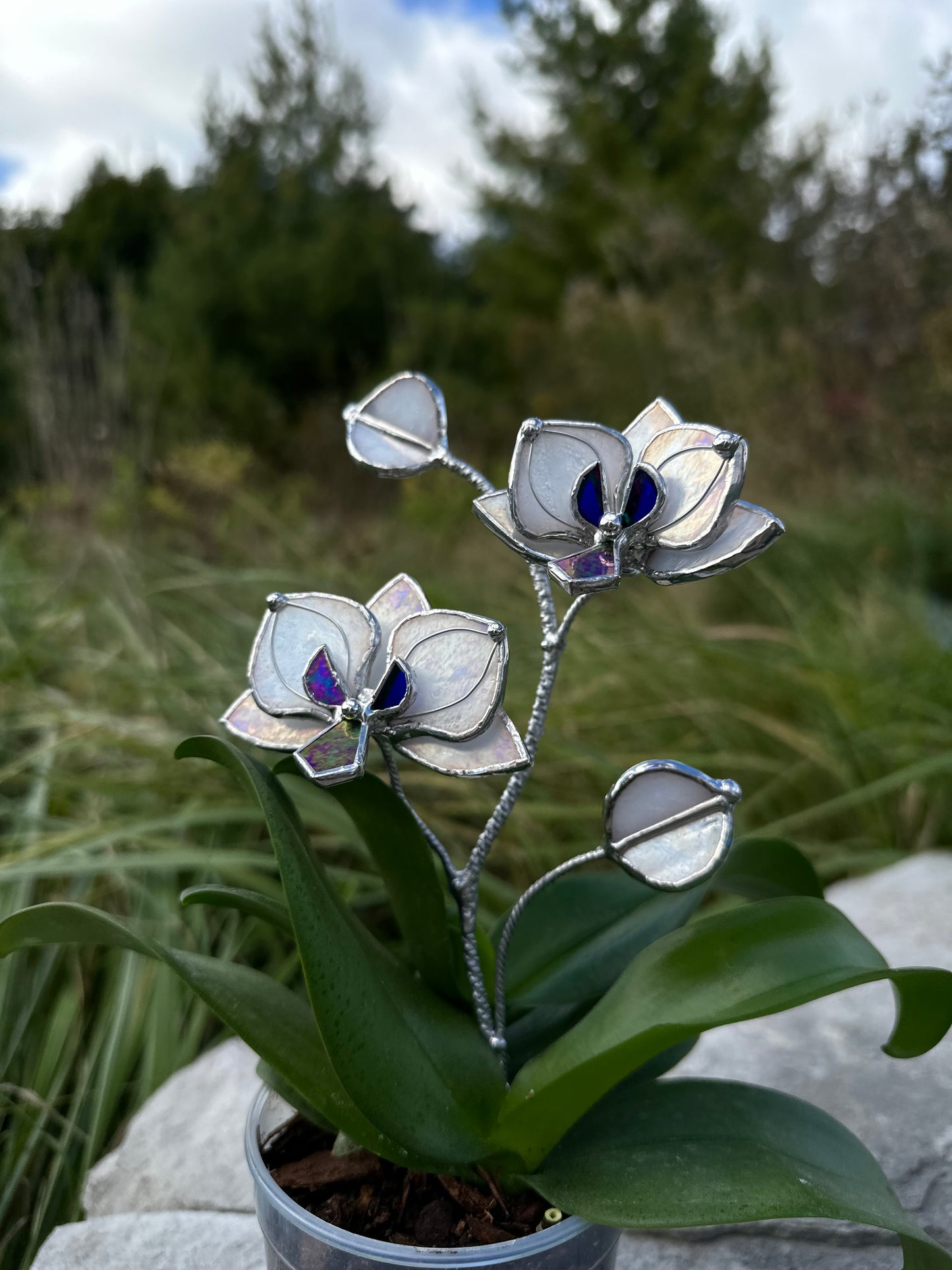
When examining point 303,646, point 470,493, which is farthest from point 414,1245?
point 470,493

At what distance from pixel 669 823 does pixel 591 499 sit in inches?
7.4

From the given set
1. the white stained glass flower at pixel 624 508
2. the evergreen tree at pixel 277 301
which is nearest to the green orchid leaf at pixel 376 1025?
the white stained glass flower at pixel 624 508

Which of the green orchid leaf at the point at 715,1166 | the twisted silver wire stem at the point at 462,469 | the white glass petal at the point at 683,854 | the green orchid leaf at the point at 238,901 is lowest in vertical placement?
the green orchid leaf at the point at 715,1166

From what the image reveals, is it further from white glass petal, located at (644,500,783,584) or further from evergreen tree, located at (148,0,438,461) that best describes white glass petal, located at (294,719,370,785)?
evergreen tree, located at (148,0,438,461)

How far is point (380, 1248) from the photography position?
55 cm

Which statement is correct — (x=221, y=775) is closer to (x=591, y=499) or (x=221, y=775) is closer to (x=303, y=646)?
(x=303, y=646)

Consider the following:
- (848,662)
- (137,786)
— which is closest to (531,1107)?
(137,786)

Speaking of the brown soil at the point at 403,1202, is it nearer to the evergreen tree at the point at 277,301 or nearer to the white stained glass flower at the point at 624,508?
the white stained glass flower at the point at 624,508

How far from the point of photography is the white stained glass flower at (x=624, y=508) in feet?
1.78

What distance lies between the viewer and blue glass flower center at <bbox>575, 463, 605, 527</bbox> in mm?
555

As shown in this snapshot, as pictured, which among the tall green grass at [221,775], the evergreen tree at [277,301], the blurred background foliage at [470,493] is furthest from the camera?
the evergreen tree at [277,301]

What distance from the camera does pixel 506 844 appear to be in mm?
1592

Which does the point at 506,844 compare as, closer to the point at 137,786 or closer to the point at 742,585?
the point at 137,786

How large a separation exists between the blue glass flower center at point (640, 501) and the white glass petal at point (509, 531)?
0.04 metres
